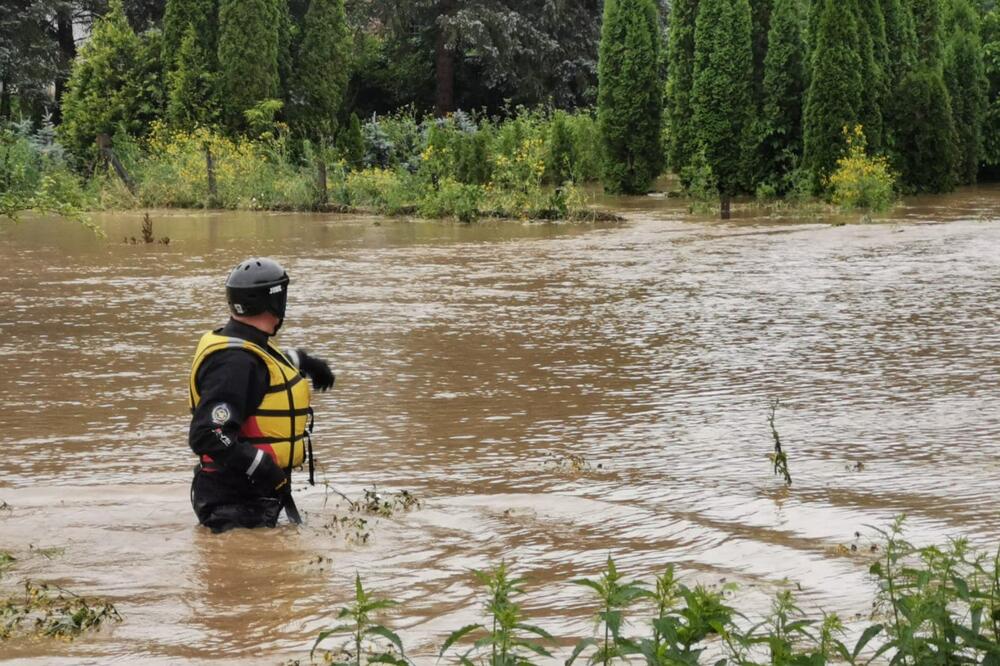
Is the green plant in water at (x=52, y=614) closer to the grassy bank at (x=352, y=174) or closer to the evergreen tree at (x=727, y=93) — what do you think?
the grassy bank at (x=352, y=174)

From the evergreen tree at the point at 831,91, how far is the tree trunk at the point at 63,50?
25.1m

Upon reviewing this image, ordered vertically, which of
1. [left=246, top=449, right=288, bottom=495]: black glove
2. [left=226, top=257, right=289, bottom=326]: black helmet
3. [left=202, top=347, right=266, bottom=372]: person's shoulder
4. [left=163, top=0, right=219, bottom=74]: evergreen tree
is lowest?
[left=246, top=449, right=288, bottom=495]: black glove

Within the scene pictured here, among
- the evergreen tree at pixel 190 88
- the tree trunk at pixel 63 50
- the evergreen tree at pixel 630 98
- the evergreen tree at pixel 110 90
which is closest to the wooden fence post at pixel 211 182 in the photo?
the evergreen tree at pixel 190 88

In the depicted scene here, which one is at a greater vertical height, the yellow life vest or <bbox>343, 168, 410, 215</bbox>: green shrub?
<bbox>343, 168, 410, 215</bbox>: green shrub

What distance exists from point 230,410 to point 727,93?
2367 cm

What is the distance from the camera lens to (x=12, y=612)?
17.3 feet

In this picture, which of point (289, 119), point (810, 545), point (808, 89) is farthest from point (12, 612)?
point (289, 119)

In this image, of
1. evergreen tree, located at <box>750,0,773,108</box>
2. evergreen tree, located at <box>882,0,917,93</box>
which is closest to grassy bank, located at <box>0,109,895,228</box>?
evergreen tree, located at <box>750,0,773,108</box>

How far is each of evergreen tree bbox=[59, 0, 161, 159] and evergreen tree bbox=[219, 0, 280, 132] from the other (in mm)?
1702

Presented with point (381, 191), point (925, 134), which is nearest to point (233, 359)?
point (381, 191)

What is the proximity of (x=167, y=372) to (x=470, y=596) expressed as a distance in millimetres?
5825

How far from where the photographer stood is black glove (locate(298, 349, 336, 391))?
6.48m

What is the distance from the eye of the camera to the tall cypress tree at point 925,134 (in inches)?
1108

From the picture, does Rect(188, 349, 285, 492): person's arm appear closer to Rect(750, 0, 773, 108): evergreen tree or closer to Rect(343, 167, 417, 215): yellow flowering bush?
Rect(343, 167, 417, 215): yellow flowering bush
